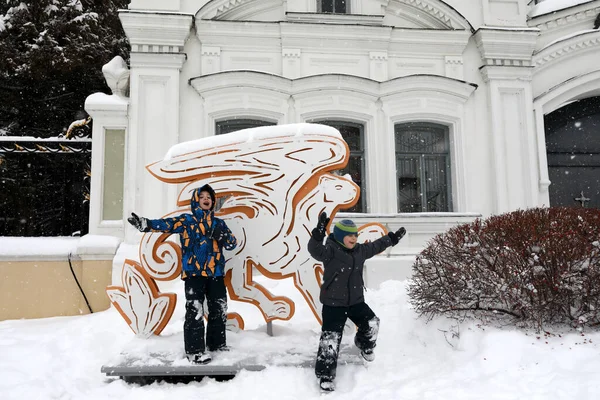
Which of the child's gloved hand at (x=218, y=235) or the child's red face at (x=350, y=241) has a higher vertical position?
the child's gloved hand at (x=218, y=235)

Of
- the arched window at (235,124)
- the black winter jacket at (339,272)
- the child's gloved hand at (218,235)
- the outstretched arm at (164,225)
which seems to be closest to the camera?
the black winter jacket at (339,272)

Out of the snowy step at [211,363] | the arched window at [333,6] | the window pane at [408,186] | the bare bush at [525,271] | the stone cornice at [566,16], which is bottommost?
the snowy step at [211,363]

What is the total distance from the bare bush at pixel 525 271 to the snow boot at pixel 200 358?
2145 mm

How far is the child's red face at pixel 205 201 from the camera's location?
14.2ft

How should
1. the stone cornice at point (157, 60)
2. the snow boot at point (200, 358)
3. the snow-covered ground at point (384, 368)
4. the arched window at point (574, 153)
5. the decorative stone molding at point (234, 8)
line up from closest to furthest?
the snow-covered ground at point (384, 368), the snow boot at point (200, 358), the stone cornice at point (157, 60), the decorative stone molding at point (234, 8), the arched window at point (574, 153)

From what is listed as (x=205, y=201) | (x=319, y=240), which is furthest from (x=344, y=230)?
(x=205, y=201)

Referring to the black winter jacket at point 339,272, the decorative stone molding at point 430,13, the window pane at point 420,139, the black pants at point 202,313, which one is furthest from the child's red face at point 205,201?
the decorative stone molding at point 430,13

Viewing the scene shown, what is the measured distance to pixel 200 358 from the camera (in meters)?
3.99

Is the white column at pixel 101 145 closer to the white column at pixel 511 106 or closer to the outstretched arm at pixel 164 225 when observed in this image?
the outstretched arm at pixel 164 225

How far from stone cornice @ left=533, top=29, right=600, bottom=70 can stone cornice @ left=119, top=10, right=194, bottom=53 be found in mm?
6084

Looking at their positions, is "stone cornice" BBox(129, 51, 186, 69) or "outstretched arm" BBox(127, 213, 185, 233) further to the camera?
"stone cornice" BBox(129, 51, 186, 69)

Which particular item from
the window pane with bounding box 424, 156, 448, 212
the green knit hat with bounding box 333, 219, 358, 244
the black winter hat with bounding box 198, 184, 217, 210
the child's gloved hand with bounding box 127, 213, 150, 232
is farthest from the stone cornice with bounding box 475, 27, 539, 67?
the child's gloved hand with bounding box 127, 213, 150, 232

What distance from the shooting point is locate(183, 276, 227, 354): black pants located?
406cm

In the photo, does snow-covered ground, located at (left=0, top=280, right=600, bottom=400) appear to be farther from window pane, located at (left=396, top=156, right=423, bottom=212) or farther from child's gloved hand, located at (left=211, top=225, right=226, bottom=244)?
window pane, located at (left=396, top=156, right=423, bottom=212)
